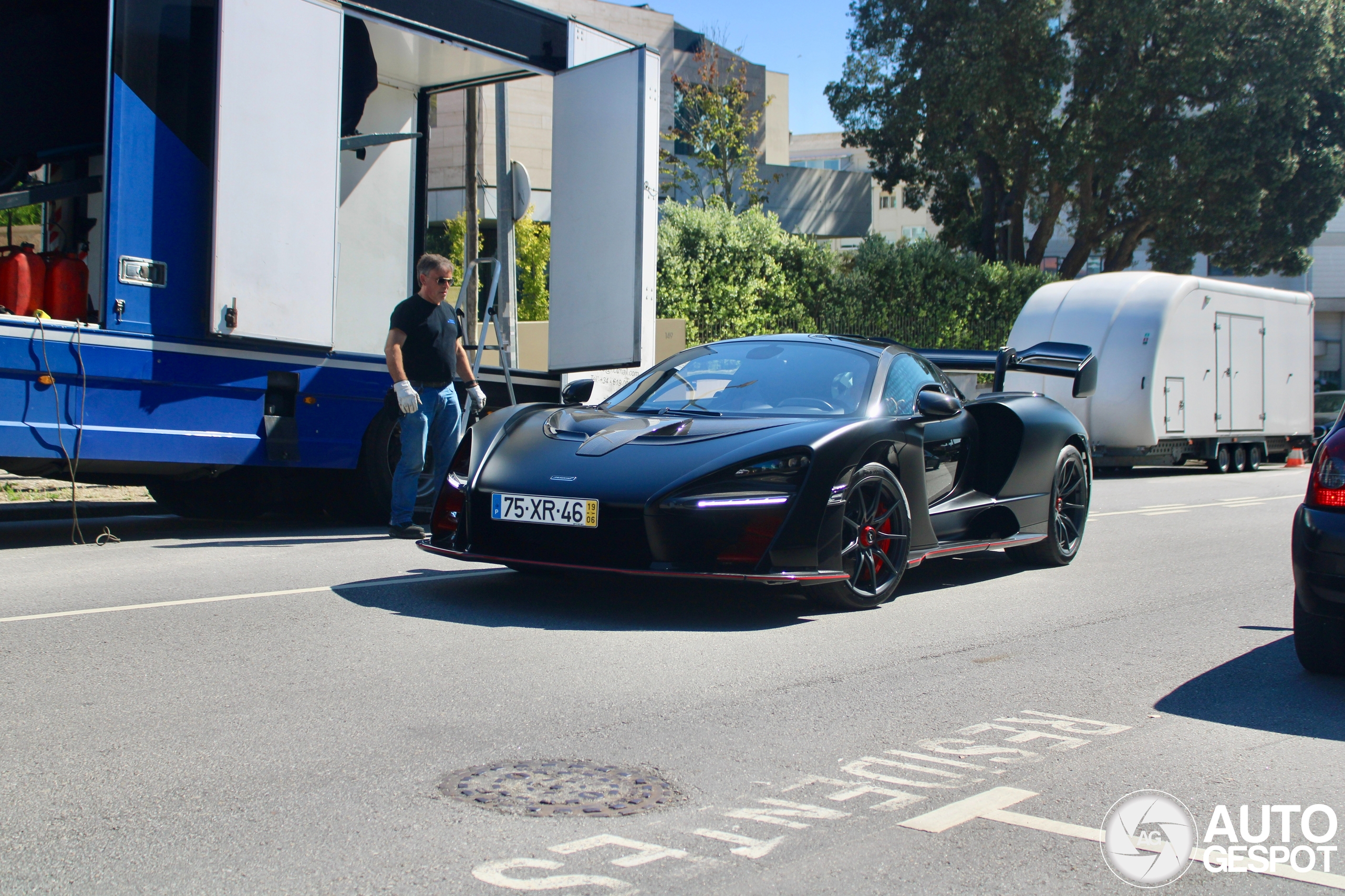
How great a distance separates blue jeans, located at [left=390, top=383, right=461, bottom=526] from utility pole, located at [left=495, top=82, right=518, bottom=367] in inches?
72.1

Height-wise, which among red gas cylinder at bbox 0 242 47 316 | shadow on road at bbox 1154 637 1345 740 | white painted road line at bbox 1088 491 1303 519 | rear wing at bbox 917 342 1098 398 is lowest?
shadow on road at bbox 1154 637 1345 740

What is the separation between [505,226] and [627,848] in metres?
8.82

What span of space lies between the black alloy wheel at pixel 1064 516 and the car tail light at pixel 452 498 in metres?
3.56

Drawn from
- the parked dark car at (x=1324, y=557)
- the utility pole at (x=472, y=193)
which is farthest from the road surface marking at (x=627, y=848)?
the utility pole at (x=472, y=193)

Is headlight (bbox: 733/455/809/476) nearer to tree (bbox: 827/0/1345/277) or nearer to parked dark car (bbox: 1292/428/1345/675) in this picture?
parked dark car (bbox: 1292/428/1345/675)

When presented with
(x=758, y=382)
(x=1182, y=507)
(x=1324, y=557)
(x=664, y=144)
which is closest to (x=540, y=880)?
(x=1324, y=557)

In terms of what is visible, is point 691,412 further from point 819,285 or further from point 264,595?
point 819,285

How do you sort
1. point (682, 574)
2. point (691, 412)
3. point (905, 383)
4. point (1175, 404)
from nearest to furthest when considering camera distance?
point (682, 574) → point (691, 412) → point (905, 383) → point (1175, 404)

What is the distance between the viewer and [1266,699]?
466 cm

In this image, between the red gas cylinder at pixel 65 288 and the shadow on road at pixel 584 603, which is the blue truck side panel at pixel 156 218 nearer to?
the red gas cylinder at pixel 65 288

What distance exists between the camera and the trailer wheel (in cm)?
911

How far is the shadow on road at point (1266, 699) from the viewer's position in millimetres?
4277

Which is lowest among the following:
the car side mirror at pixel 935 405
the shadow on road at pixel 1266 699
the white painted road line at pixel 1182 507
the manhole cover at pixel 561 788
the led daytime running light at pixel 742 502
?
the manhole cover at pixel 561 788

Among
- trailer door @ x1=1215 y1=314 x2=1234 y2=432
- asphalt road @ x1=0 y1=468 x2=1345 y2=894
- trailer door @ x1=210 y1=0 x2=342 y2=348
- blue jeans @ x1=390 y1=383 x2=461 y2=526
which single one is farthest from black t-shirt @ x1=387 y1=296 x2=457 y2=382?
trailer door @ x1=1215 y1=314 x2=1234 y2=432
